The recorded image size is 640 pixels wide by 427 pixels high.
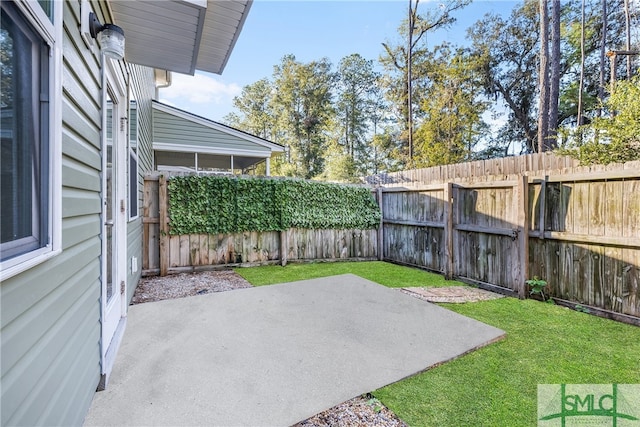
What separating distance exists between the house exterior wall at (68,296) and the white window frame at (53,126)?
3 centimetres

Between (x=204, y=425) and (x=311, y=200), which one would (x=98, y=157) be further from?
(x=311, y=200)

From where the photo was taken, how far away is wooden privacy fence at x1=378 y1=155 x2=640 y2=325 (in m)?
3.25

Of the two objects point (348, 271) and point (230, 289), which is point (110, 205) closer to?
point (230, 289)

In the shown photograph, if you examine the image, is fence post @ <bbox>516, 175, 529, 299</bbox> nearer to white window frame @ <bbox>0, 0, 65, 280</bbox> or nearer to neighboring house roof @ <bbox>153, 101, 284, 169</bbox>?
white window frame @ <bbox>0, 0, 65, 280</bbox>

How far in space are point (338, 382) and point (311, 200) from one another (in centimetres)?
476

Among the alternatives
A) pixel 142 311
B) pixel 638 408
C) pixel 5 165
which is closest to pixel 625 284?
pixel 638 408

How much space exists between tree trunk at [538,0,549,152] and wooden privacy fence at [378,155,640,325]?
374cm

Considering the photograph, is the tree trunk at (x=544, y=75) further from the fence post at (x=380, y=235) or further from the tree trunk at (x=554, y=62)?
the fence post at (x=380, y=235)

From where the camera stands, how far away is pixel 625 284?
3.23m

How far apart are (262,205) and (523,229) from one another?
172 inches

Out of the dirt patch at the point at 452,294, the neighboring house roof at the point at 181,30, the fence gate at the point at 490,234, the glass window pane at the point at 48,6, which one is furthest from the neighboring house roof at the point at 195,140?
the glass window pane at the point at 48,6

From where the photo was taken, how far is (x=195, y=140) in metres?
8.43

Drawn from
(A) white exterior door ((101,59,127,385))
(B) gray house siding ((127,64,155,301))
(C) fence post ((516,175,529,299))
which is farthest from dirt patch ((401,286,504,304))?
(B) gray house siding ((127,64,155,301))

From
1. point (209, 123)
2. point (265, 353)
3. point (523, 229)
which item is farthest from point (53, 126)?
point (209, 123)
